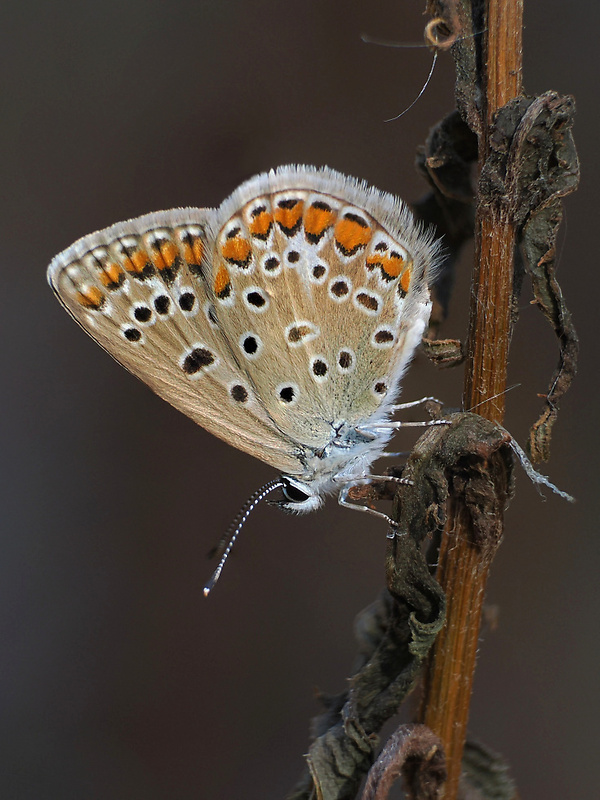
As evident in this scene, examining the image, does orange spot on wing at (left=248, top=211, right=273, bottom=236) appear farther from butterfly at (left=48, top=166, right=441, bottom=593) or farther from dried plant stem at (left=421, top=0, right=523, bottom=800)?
dried plant stem at (left=421, top=0, right=523, bottom=800)

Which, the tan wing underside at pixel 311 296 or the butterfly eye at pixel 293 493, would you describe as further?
the butterfly eye at pixel 293 493

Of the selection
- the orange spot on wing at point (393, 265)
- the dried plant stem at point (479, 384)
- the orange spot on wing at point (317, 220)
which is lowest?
the dried plant stem at point (479, 384)

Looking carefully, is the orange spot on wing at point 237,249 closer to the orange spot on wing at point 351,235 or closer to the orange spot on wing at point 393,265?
the orange spot on wing at point 351,235

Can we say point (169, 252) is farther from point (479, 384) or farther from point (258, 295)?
point (479, 384)

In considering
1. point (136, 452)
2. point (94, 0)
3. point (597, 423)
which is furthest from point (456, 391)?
point (94, 0)

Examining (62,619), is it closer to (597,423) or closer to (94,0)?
(597,423)

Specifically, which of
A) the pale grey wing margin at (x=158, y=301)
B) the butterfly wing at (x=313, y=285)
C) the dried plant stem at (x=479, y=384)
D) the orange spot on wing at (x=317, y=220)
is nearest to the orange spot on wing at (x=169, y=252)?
the pale grey wing margin at (x=158, y=301)

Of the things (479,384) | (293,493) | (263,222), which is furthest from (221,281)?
(479,384)
